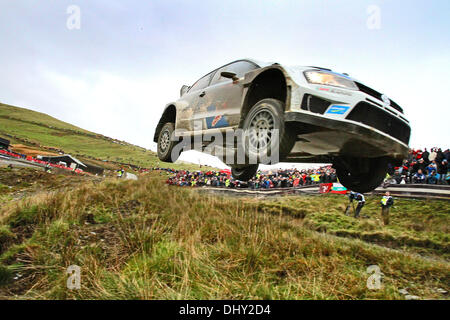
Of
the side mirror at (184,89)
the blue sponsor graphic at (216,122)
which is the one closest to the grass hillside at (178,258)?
the blue sponsor graphic at (216,122)

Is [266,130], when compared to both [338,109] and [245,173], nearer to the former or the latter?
[338,109]

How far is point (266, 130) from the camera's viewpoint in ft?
10.2

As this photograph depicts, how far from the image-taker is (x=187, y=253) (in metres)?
2.35

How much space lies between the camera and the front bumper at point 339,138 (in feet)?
9.19

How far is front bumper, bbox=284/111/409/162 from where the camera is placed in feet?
9.19

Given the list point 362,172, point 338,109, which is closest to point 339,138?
point 338,109

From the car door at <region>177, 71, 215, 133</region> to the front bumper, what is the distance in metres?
2.03

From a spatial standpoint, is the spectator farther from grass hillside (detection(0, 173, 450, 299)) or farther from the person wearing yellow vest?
grass hillside (detection(0, 173, 450, 299))

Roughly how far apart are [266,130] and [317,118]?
587mm

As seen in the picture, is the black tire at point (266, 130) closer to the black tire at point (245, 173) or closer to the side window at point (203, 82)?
the black tire at point (245, 173)

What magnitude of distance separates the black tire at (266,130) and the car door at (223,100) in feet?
1.73

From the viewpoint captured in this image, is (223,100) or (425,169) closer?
(223,100)
